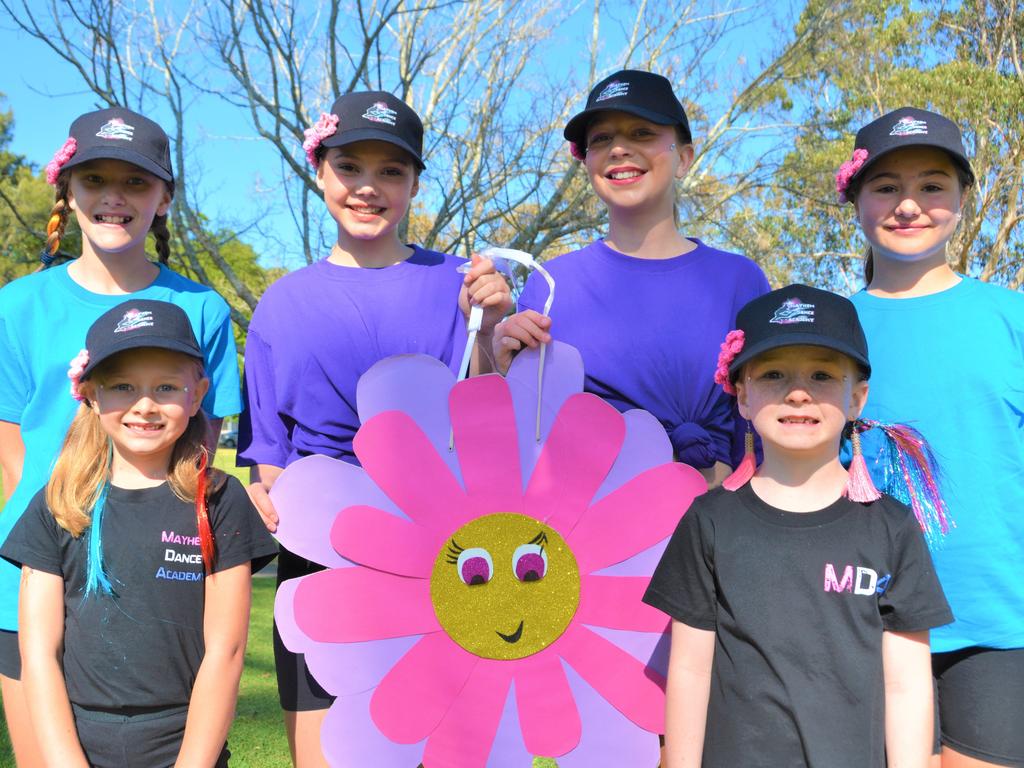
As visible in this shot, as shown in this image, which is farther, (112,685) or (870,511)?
(112,685)

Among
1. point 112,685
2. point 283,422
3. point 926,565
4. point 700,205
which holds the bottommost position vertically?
point 112,685

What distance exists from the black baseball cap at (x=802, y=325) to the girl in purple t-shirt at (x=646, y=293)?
281mm

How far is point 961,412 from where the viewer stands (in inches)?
79.9

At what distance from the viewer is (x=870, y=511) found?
181 centimetres

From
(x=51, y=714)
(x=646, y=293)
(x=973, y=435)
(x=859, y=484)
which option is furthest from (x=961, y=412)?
(x=51, y=714)

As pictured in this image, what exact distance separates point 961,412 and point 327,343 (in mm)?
1456

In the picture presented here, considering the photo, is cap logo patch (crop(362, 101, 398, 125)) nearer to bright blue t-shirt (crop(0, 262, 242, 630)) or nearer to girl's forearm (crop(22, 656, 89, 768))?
bright blue t-shirt (crop(0, 262, 242, 630))

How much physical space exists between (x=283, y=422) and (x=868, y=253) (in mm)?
1590

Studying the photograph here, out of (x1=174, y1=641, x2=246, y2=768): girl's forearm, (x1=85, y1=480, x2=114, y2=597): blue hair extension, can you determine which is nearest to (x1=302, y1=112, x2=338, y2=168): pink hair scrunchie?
(x1=85, y1=480, x2=114, y2=597): blue hair extension

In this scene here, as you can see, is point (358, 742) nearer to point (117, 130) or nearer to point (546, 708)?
point (546, 708)

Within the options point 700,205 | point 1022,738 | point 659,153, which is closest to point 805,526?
point 1022,738

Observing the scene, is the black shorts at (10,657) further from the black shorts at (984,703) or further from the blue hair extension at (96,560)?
the black shorts at (984,703)

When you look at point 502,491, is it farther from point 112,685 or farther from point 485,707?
point 112,685

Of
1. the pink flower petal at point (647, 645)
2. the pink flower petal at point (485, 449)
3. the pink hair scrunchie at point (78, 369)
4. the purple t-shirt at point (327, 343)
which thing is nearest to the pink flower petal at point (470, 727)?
the pink flower petal at point (647, 645)
